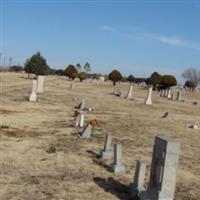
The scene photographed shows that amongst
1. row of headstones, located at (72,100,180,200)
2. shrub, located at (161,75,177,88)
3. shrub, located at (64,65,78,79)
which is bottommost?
shrub, located at (64,65,78,79)

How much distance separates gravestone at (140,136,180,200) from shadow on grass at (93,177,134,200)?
0.73m

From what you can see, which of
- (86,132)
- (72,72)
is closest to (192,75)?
(72,72)

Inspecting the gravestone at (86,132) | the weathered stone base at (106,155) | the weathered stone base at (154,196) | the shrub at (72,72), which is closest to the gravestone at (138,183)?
the weathered stone base at (154,196)

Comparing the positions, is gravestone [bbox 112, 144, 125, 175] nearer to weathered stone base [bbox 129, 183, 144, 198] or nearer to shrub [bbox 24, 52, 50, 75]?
weathered stone base [bbox 129, 183, 144, 198]

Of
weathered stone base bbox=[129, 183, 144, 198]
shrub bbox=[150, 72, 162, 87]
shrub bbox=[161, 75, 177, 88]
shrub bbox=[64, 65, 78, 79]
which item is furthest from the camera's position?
shrub bbox=[64, 65, 78, 79]

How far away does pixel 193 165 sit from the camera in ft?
44.1

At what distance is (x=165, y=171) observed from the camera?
8.92 metres

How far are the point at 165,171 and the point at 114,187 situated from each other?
71.1 inches

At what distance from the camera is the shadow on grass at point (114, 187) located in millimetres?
9820

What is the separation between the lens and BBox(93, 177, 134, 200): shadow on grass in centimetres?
982

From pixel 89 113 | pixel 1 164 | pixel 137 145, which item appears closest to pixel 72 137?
pixel 137 145

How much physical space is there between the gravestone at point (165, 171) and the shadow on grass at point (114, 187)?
726mm

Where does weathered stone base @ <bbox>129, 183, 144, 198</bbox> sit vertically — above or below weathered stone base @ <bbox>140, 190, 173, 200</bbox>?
below

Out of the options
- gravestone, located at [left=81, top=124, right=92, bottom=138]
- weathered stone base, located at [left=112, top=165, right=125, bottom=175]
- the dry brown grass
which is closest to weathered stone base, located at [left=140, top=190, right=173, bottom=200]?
the dry brown grass
